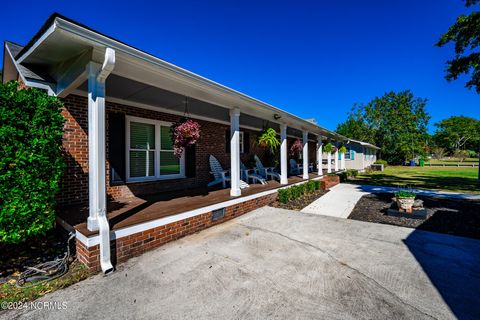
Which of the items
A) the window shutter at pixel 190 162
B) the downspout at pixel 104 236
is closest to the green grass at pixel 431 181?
the window shutter at pixel 190 162

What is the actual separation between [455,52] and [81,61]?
48.2ft

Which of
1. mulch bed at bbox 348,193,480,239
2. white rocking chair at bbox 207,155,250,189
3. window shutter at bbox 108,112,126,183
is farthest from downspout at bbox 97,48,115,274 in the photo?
mulch bed at bbox 348,193,480,239

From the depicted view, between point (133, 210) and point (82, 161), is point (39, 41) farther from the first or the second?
point (133, 210)

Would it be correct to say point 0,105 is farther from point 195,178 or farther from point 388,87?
point 388,87

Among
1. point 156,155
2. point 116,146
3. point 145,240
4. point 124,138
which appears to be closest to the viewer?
point 145,240

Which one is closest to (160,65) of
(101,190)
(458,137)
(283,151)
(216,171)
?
(101,190)

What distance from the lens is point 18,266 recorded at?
3.10 m

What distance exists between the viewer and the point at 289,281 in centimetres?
273

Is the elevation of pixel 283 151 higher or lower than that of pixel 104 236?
higher

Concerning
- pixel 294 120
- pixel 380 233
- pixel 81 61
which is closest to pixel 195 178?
Answer: pixel 294 120

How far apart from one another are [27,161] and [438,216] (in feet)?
27.4

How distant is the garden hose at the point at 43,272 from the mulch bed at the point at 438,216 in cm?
596

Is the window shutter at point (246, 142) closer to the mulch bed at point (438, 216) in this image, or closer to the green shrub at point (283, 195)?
the green shrub at point (283, 195)

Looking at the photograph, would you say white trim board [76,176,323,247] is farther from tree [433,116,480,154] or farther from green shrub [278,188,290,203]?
tree [433,116,480,154]
